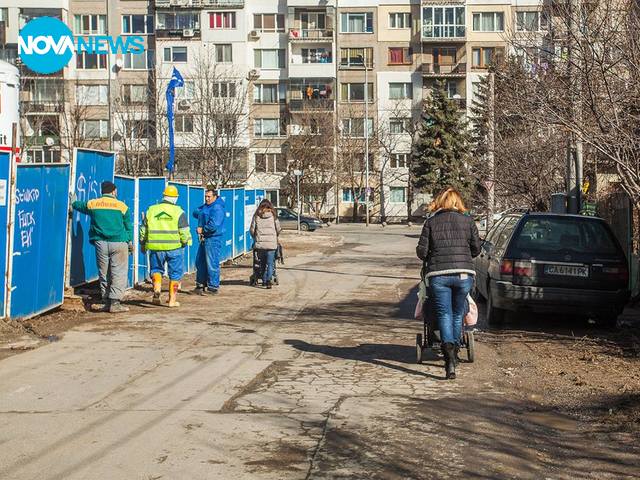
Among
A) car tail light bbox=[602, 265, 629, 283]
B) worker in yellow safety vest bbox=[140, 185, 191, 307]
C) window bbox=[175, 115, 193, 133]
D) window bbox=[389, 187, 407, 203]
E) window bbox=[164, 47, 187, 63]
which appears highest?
window bbox=[164, 47, 187, 63]

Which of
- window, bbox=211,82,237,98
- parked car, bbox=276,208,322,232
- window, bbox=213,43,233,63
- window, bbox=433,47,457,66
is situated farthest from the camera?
window, bbox=433,47,457,66

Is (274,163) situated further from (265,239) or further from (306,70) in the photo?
(265,239)

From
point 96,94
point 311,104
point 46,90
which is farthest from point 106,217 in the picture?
point 311,104

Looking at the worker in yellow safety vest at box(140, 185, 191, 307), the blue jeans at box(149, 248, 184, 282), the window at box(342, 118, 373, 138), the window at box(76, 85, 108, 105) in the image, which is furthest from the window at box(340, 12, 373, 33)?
the blue jeans at box(149, 248, 184, 282)

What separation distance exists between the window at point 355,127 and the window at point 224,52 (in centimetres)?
1010

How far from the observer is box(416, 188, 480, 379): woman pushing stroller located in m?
9.00

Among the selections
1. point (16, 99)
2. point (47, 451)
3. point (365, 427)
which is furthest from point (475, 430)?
point (16, 99)

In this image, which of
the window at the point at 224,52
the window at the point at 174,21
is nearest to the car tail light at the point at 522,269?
the window at the point at 224,52

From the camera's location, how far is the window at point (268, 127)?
7412cm

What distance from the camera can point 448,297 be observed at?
29.7 feet

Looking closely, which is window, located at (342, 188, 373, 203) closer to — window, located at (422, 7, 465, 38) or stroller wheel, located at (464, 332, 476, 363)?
window, located at (422, 7, 465, 38)

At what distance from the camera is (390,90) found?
75.2 metres

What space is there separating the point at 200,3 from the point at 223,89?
828 inches

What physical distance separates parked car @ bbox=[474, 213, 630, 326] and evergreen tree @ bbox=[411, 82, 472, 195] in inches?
2170
